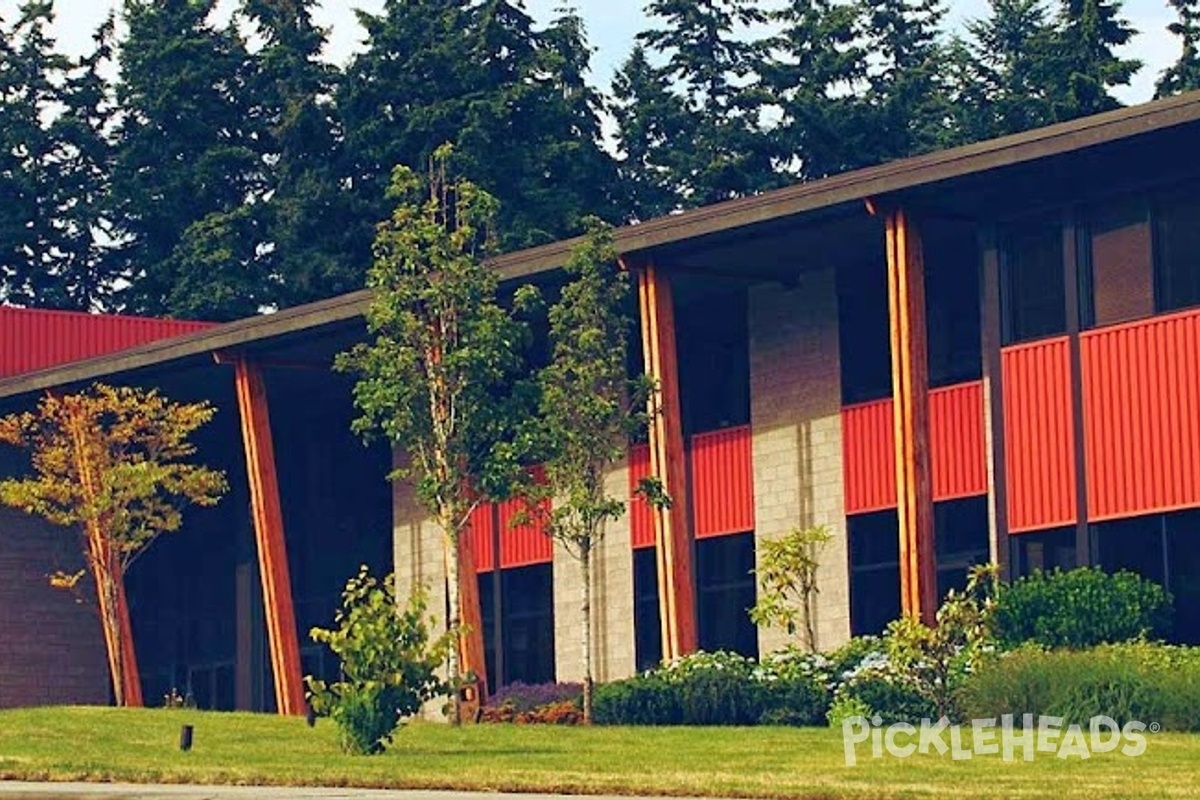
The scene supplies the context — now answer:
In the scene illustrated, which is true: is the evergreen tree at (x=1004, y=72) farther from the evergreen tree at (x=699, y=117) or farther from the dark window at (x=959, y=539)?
the dark window at (x=959, y=539)

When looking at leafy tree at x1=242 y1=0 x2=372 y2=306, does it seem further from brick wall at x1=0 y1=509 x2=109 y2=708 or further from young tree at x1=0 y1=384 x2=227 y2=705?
young tree at x1=0 y1=384 x2=227 y2=705

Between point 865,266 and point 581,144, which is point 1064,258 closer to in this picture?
point 865,266

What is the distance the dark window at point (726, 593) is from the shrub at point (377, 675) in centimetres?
1466

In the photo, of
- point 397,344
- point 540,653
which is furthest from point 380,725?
point 540,653

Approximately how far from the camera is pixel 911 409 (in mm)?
40062

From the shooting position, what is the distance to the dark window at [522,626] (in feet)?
169

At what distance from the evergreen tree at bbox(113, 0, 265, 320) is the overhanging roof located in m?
31.6

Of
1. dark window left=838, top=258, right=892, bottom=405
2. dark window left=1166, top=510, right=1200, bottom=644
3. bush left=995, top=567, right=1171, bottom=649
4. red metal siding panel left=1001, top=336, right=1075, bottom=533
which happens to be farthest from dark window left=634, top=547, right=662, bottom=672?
dark window left=1166, top=510, right=1200, bottom=644

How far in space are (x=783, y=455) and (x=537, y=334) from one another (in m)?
Answer: 6.59

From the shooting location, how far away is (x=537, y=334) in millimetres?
51094

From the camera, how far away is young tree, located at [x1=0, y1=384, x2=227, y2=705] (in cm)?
4962

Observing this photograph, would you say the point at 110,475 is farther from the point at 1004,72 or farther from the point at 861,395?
the point at 1004,72

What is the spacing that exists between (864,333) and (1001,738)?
1603 cm

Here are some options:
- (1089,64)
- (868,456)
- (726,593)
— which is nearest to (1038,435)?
(868,456)
